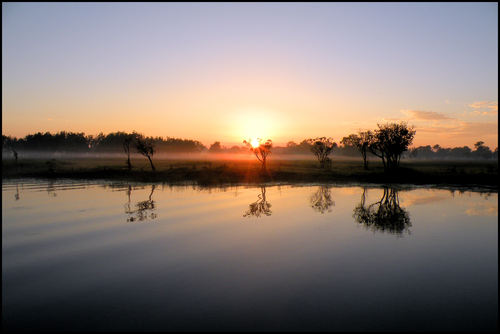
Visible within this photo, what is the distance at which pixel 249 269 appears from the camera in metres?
13.6

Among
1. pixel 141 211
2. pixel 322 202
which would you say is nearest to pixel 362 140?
pixel 322 202

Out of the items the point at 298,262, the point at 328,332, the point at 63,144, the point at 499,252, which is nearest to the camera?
the point at 328,332

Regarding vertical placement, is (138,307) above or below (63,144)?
below

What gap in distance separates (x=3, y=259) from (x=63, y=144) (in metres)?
211

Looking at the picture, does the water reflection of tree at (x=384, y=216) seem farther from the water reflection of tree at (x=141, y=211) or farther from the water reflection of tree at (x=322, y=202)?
the water reflection of tree at (x=141, y=211)

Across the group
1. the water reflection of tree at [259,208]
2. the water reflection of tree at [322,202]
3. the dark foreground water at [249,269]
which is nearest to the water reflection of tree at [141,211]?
the dark foreground water at [249,269]

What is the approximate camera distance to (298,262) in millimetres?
14477

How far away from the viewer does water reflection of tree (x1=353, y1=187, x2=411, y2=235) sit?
2142cm

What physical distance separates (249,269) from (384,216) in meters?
16.1

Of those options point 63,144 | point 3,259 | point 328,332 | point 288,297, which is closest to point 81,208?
point 3,259

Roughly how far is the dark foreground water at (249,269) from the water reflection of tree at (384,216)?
0.47ft

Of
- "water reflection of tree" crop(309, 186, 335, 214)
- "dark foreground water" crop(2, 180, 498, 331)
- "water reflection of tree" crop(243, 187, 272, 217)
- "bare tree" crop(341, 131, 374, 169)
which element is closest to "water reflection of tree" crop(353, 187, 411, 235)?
"dark foreground water" crop(2, 180, 498, 331)

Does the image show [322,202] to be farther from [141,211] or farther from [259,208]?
[141,211]

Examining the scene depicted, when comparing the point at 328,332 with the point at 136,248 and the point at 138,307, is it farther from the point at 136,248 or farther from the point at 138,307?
the point at 136,248
